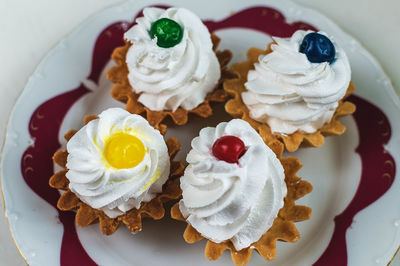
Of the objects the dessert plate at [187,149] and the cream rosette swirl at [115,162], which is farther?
the dessert plate at [187,149]

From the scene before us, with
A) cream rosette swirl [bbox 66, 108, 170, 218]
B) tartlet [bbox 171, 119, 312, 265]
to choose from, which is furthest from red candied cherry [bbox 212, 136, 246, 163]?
cream rosette swirl [bbox 66, 108, 170, 218]

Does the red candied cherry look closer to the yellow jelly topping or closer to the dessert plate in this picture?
the yellow jelly topping

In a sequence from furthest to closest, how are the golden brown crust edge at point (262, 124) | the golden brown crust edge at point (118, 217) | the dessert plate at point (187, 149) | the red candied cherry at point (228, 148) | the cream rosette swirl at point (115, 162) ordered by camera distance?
the golden brown crust edge at point (262, 124), the dessert plate at point (187, 149), the golden brown crust edge at point (118, 217), the cream rosette swirl at point (115, 162), the red candied cherry at point (228, 148)

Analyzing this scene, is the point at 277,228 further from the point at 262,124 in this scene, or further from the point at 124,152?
the point at 124,152

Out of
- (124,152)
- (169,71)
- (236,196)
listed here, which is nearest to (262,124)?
(169,71)

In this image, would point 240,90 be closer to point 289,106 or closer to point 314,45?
point 289,106

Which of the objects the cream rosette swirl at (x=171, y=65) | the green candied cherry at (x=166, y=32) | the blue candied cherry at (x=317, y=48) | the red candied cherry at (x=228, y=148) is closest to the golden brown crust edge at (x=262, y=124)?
the cream rosette swirl at (x=171, y=65)

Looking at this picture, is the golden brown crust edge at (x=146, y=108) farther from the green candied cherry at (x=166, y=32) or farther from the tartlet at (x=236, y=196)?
the tartlet at (x=236, y=196)

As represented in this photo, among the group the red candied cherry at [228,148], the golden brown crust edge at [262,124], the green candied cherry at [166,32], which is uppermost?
the green candied cherry at [166,32]
